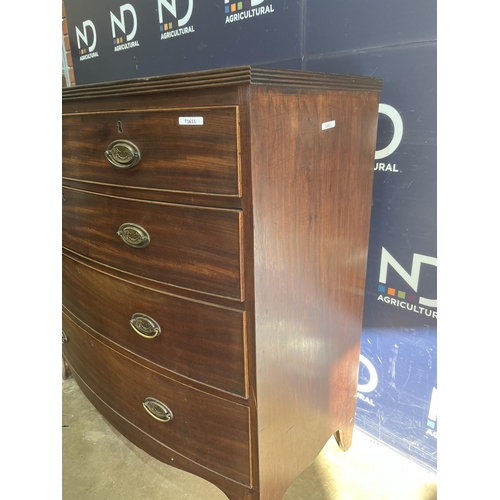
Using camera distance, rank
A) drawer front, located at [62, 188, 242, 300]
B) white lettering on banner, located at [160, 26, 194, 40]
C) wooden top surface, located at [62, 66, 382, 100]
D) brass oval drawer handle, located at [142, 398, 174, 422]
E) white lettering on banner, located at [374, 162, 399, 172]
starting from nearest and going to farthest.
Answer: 1. wooden top surface, located at [62, 66, 382, 100]
2. drawer front, located at [62, 188, 242, 300]
3. brass oval drawer handle, located at [142, 398, 174, 422]
4. white lettering on banner, located at [374, 162, 399, 172]
5. white lettering on banner, located at [160, 26, 194, 40]

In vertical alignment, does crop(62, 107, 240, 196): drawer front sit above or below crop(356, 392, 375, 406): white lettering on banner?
above

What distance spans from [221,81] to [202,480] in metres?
1.17

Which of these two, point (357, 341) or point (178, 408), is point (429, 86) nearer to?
point (357, 341)

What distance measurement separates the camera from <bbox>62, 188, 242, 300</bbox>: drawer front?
795 mm

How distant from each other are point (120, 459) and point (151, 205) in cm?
98

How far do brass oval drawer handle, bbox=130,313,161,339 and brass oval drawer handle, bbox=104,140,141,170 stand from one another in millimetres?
341

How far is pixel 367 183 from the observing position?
43.4 inches

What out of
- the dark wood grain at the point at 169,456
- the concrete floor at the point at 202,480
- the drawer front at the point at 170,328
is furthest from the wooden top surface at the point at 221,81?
the concrete floor at the point at 202,480

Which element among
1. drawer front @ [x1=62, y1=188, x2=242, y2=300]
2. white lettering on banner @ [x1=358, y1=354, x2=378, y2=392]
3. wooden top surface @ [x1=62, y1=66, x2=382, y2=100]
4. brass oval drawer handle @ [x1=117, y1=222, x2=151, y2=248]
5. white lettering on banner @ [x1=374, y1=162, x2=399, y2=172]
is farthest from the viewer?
white lettering on banner @ [x1=358, y1=354, x2=378, y2=392]

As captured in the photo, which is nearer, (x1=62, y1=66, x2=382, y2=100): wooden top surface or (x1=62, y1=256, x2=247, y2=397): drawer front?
(x1=62, y1=66, x2=382, y2=100): wooden top surface

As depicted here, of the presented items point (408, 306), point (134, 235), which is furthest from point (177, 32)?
point (408, 306)

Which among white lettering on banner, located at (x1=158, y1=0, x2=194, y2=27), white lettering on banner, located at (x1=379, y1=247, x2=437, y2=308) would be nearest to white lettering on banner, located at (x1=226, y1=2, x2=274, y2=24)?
white lettering on banner, located at (x1=158, y1=0, x2=194, y2=27)

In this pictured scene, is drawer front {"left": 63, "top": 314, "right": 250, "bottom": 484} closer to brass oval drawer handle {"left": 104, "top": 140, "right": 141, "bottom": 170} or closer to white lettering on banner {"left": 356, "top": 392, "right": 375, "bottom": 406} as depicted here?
brass oval drawer handle {"left": 104, "top": 140, "right": 141, "bottom": 170}

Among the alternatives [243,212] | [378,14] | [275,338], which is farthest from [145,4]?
[275,338]
